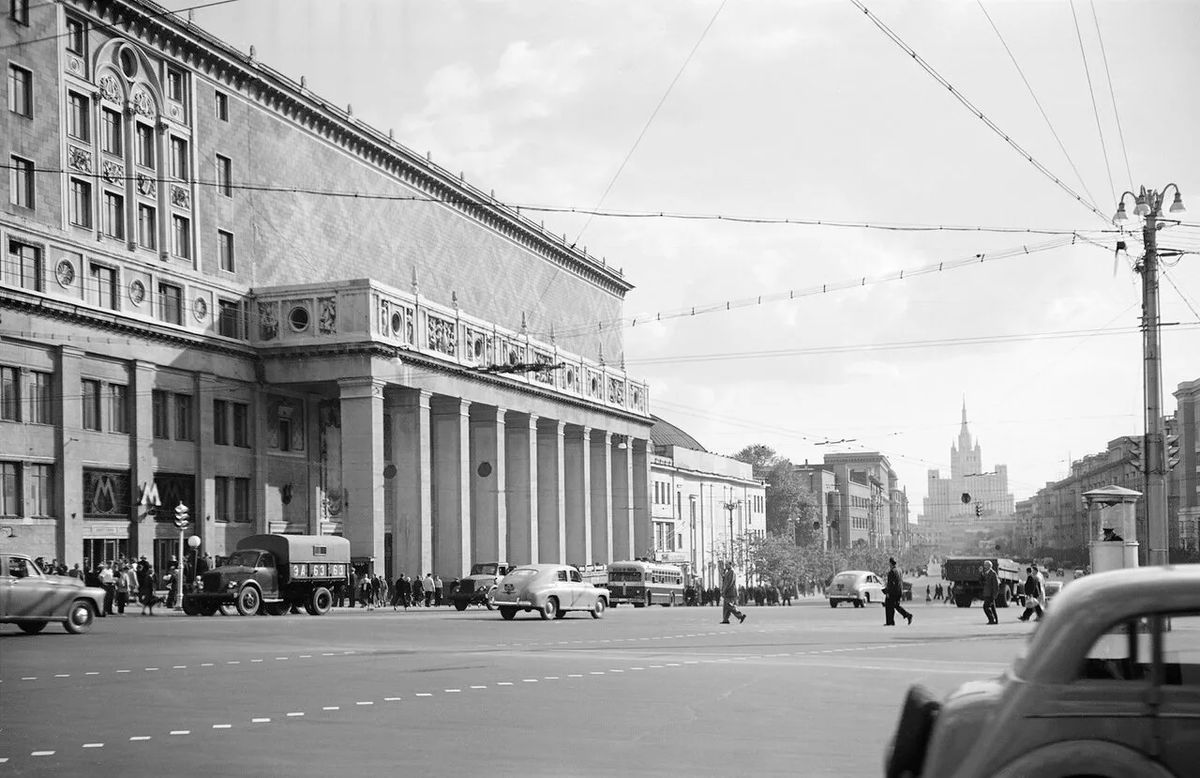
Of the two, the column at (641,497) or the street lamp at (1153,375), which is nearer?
the street lamp at (1153,375)

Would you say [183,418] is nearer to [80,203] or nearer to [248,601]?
[80,203]

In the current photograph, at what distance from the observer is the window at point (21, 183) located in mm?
49094

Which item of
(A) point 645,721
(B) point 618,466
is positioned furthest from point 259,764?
(B) point 618,466

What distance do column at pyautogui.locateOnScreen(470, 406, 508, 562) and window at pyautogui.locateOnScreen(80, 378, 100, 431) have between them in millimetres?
26874

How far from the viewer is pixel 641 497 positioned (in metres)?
104

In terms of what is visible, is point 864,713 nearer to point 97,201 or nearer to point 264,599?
point 264,599

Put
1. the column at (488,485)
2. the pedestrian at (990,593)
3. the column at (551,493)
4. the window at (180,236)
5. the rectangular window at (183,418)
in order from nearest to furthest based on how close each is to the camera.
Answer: the pedestrian at (990,593)
the window at (180,236)
the rectangular window at (183,418)
the column at (488,485)
the column at (551,493)

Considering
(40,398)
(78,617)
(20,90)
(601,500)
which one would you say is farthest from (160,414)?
(601,500)

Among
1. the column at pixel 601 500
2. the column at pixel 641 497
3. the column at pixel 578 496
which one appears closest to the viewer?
the column at pixel 578 496

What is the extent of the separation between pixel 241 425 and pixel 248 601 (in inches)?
783

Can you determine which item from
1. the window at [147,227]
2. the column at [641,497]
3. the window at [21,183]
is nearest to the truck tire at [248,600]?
the window at [21,183]

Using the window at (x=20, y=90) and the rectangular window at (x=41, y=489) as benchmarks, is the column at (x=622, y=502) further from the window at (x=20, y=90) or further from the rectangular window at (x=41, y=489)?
the window at (x=20, y=90)

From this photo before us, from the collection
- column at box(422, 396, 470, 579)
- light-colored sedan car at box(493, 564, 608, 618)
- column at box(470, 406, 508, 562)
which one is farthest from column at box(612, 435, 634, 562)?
light-colored sedan car at box(493, 564, 608, 618)

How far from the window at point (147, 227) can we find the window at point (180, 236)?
0.82 m
